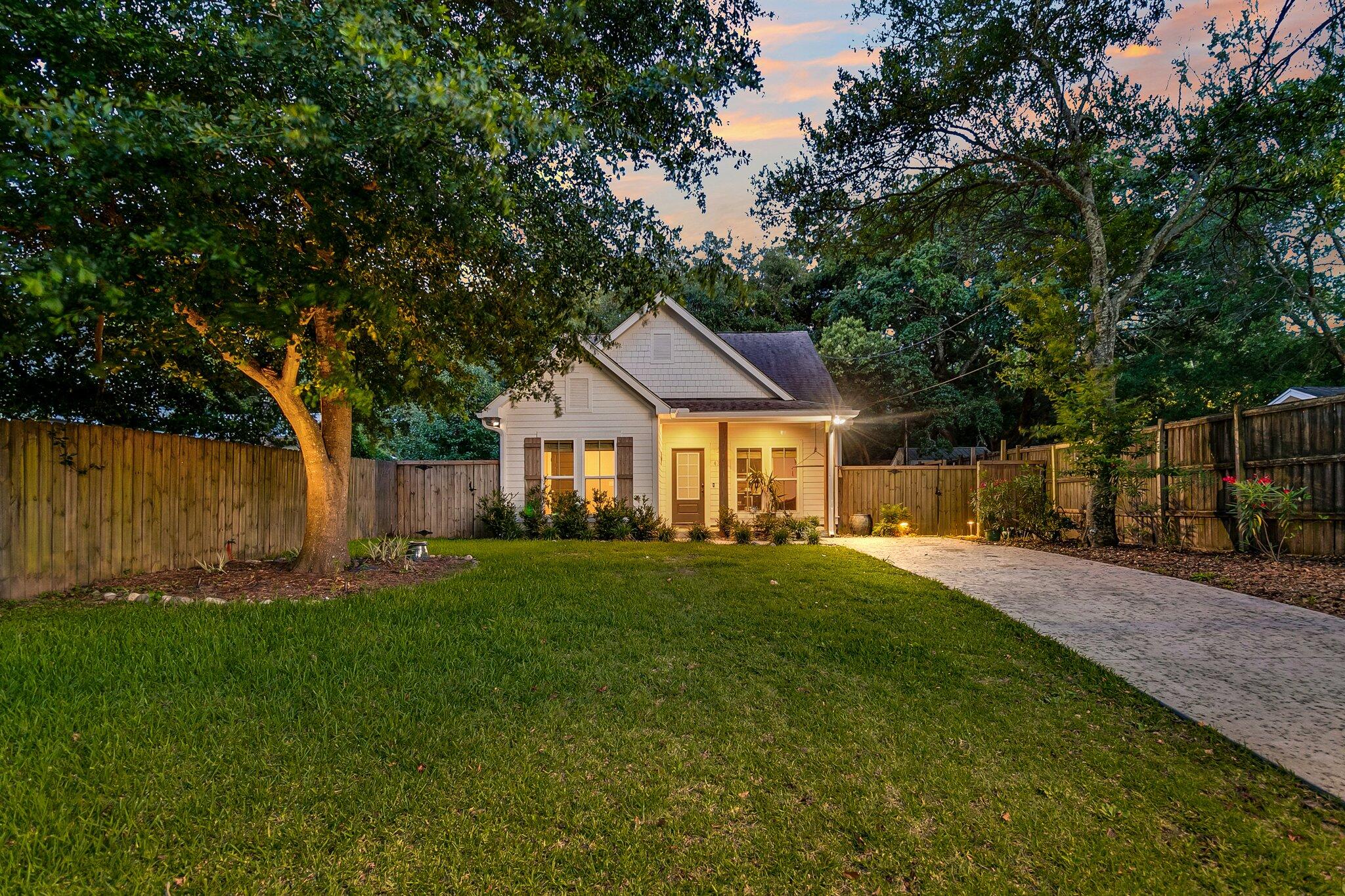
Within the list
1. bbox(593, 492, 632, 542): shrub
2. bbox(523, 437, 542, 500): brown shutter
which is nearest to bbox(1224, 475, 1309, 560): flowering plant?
bbox(593, 492, 632, 542): shrub

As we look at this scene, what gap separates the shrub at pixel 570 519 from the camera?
495 inches

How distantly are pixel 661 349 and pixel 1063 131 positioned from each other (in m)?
8.85

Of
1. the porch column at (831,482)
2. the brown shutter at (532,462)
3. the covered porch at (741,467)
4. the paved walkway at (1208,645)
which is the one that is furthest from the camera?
the covered porch at (741,467)

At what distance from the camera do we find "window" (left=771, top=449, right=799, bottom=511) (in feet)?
49.0

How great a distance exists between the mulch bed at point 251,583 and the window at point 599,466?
5864 millimetres

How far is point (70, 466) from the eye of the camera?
604 cm

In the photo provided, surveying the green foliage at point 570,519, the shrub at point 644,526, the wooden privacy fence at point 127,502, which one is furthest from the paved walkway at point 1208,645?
the wooden privacy fence at point 127,502

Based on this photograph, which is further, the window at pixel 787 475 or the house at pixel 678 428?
the window at pixel 787 475

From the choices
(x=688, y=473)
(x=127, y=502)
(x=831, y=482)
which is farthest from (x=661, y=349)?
(x=127, y=502)

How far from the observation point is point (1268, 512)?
806 cm

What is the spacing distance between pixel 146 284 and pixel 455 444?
61.0ft

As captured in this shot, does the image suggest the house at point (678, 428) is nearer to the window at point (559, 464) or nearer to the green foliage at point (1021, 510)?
the window at point (559, 464)

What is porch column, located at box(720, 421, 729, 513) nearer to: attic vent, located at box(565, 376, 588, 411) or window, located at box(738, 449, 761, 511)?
window, located at box(738, 449, 761, 511)

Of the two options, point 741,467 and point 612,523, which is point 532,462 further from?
point 741,467
